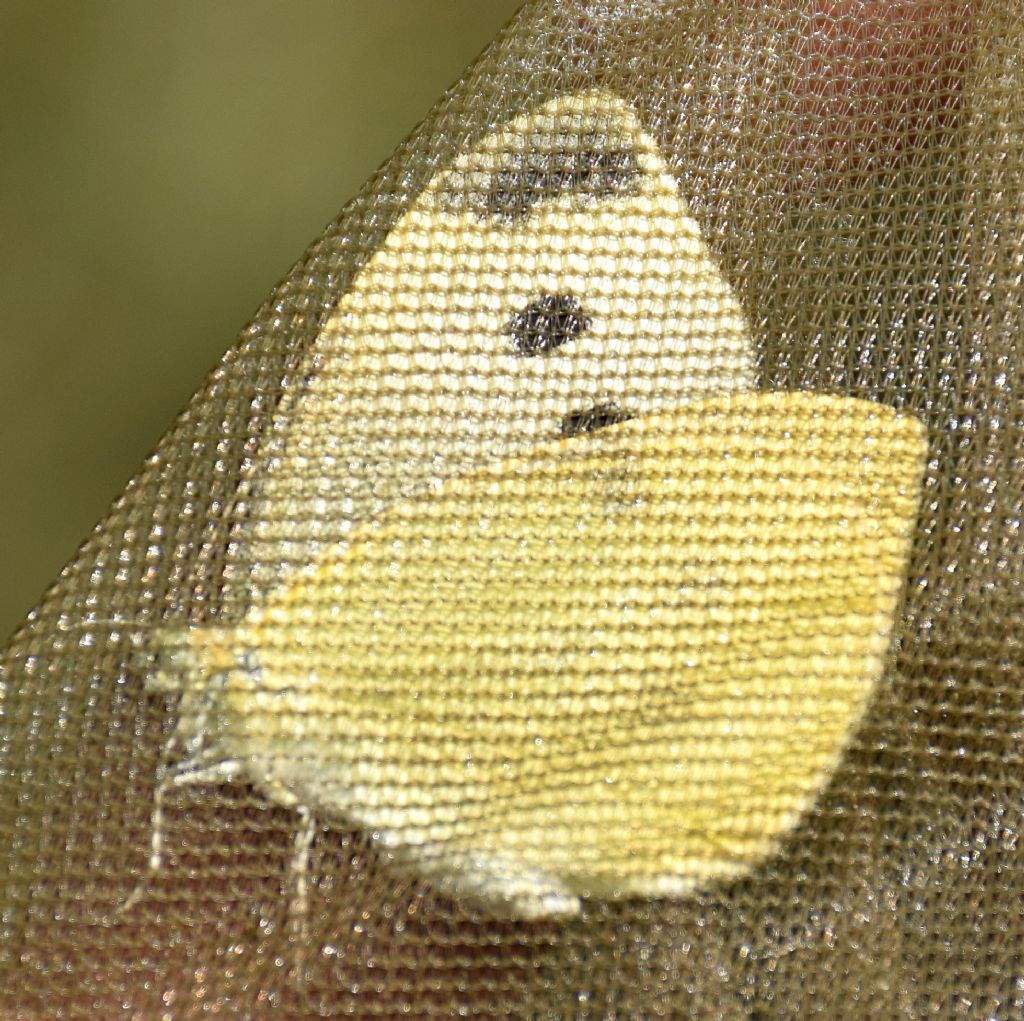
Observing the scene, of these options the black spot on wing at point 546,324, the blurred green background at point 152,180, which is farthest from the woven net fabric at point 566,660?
the blurred green background at point 152,180

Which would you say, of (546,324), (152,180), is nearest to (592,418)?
(546,324)

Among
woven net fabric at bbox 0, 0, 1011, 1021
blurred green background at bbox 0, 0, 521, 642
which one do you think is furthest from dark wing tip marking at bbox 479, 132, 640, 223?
blurred green background at bbox 0, 0, 521, 642

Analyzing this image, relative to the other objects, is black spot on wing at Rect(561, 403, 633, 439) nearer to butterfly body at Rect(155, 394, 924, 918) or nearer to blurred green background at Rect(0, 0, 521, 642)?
butterfly body at Rect(155, 394, 924, 918)

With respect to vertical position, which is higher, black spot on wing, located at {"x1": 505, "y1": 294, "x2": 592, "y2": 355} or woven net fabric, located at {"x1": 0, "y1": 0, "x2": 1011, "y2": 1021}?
black spot on wing, located at {"x1": 505, "y1": 294, "x2": 592, "y2": 355}

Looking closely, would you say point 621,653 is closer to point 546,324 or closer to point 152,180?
point 546,324

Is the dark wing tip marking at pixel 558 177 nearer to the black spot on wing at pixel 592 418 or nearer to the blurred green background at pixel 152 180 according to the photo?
the black spot on wing at pixel 592 418

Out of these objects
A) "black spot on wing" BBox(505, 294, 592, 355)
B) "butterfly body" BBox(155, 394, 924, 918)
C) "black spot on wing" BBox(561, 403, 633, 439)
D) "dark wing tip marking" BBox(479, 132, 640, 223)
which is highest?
"dark wing tip marking" BBox(479, 132, 640, 223)

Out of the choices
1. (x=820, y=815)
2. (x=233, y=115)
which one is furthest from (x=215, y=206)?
(x=820, y=815)
